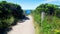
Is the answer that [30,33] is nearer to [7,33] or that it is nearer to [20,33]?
[20,33]

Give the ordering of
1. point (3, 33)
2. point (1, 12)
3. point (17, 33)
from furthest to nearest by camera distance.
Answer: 1. point (1, 12)
2. point (17, 33)
3. point (3, 33)

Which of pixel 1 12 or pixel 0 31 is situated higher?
pixel 1 12

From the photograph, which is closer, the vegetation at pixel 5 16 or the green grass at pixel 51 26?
the green grass at pixel 51 26

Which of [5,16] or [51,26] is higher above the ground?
[51,26]

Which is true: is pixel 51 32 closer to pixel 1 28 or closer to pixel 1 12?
pixel 1 28

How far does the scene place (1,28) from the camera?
11766 mm

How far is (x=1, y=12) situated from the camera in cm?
1550

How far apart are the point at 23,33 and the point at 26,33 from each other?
234 mm

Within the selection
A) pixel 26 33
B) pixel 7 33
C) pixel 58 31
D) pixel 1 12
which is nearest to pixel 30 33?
pixel 26 33

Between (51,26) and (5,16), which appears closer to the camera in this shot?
(51,26)

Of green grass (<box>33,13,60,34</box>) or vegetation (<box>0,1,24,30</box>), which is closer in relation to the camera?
green grass (<box>33,13,60,34</box>)

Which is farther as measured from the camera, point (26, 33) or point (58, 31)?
point (26, 33)

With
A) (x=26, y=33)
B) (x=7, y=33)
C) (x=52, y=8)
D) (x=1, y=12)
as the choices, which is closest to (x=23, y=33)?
(x=26, y=33)

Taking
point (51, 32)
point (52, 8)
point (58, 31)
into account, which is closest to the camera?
point (58, 31)
